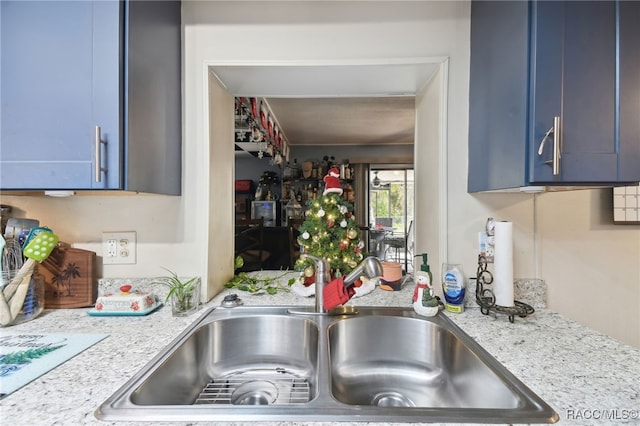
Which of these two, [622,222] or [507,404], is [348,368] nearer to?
[507,404]

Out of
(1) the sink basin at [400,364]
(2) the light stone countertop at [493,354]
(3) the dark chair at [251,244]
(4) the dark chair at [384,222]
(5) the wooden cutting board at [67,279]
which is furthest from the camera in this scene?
(4) the dark chair at [384,222]

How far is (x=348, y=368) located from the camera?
0.99 m

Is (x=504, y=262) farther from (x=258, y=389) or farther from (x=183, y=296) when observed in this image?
(x=183, y=296)

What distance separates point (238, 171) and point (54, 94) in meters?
4.82

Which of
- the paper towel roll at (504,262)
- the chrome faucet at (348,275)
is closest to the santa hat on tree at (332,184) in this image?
the chrome faucet at (348,275)

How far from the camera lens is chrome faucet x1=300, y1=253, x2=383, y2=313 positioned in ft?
3.05

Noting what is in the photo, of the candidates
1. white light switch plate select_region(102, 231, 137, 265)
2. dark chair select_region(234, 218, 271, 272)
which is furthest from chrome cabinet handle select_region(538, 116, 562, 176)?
dark chair select_region(234, 218, 271, 272)

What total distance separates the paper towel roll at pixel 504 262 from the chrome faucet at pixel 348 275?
1.40ft

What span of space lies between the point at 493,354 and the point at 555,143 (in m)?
0.57

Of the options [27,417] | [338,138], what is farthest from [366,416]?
[338,138]

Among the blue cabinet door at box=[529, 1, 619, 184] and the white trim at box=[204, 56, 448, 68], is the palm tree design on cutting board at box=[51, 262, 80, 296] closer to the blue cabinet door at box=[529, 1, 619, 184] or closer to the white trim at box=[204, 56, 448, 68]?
the white trim at box=[204, 56, 448, 68]

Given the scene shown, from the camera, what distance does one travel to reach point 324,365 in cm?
76

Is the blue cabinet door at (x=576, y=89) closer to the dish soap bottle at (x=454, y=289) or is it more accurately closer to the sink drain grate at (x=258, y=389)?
the dish soap bottle at (x=454, y=289)

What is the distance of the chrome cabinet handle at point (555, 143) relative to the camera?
738 millimetres
